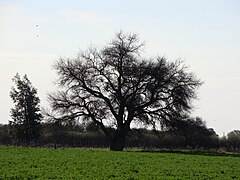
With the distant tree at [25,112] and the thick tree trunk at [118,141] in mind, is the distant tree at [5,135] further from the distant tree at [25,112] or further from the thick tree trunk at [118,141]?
the thick tree trunk at [118,141]

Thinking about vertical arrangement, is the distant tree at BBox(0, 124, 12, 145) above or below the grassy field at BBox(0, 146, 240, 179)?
above

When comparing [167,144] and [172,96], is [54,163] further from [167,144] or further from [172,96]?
[167,144]

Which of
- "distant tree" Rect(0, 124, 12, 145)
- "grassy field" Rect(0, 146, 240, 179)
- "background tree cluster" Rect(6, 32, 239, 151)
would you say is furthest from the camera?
"distant tree" Rect(0, 124, 12, 145)

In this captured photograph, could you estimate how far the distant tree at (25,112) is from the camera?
5975 centimetres

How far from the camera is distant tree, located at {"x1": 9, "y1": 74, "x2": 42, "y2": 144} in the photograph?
196ft

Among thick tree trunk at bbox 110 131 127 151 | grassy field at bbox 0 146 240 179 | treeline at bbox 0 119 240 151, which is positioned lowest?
grassy field at bbox 0 146 240 179

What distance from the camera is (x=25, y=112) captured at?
61.2m

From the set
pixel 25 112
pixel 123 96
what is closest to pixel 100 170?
pixel 123 96

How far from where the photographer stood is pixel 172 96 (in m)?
46.3

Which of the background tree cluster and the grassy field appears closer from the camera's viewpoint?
the grassy field

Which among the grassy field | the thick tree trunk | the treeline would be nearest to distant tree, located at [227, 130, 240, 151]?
the treeline

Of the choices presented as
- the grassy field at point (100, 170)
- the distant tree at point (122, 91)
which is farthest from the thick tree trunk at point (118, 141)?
the grassy field at point (100, 170)

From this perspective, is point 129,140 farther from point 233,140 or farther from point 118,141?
point 233,140

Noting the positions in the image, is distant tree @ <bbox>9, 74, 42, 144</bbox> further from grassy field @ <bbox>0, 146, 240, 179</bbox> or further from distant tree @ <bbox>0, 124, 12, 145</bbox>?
grassy field @ <bbox>0, 146, 240, 179</bbox>
